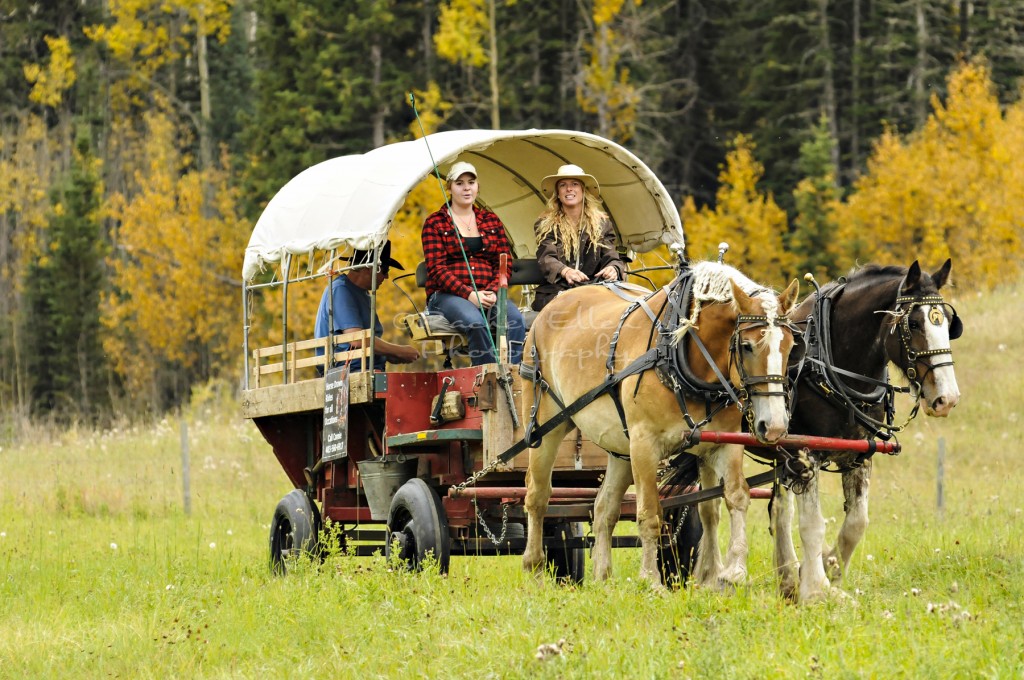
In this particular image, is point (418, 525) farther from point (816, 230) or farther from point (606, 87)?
point (816, 230)

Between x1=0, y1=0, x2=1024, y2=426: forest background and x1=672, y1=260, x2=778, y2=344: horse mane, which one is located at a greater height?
x1=0, y1=0, x2=1024, y2=426: forest background

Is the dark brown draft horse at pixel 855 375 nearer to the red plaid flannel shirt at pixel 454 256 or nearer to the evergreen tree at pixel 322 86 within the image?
the red plaid flannel shirt at pixel 454 256

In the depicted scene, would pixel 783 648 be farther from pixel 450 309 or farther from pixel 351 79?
pixel 351 79

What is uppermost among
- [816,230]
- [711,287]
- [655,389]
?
[816,230]

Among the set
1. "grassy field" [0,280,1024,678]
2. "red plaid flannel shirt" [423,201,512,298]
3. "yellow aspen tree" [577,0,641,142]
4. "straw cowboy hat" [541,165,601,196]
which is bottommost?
"grassy field" [0,280,1024,678]

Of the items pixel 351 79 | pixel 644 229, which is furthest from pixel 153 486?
pixel 351 79

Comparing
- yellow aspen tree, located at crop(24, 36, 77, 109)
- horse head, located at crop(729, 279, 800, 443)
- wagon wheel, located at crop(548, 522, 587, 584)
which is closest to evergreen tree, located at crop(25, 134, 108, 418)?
yellow aspen tree, located at crop(24, 36, 77, 109)

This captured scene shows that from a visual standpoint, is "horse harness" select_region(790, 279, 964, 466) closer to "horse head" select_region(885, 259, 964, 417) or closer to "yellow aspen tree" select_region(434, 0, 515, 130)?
"horse head" select_region(885, 259, 964, 417)

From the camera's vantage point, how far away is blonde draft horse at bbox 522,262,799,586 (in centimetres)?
750

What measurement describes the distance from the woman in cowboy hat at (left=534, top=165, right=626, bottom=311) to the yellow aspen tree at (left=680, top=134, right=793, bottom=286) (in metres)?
23.5

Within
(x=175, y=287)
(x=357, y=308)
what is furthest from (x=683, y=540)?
(x=175, y=287)

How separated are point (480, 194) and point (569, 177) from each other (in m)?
1.72

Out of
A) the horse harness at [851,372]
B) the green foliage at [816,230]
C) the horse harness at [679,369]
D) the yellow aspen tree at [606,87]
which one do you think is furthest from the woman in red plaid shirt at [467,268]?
the green foliage at [816,230]

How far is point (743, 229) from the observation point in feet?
121
